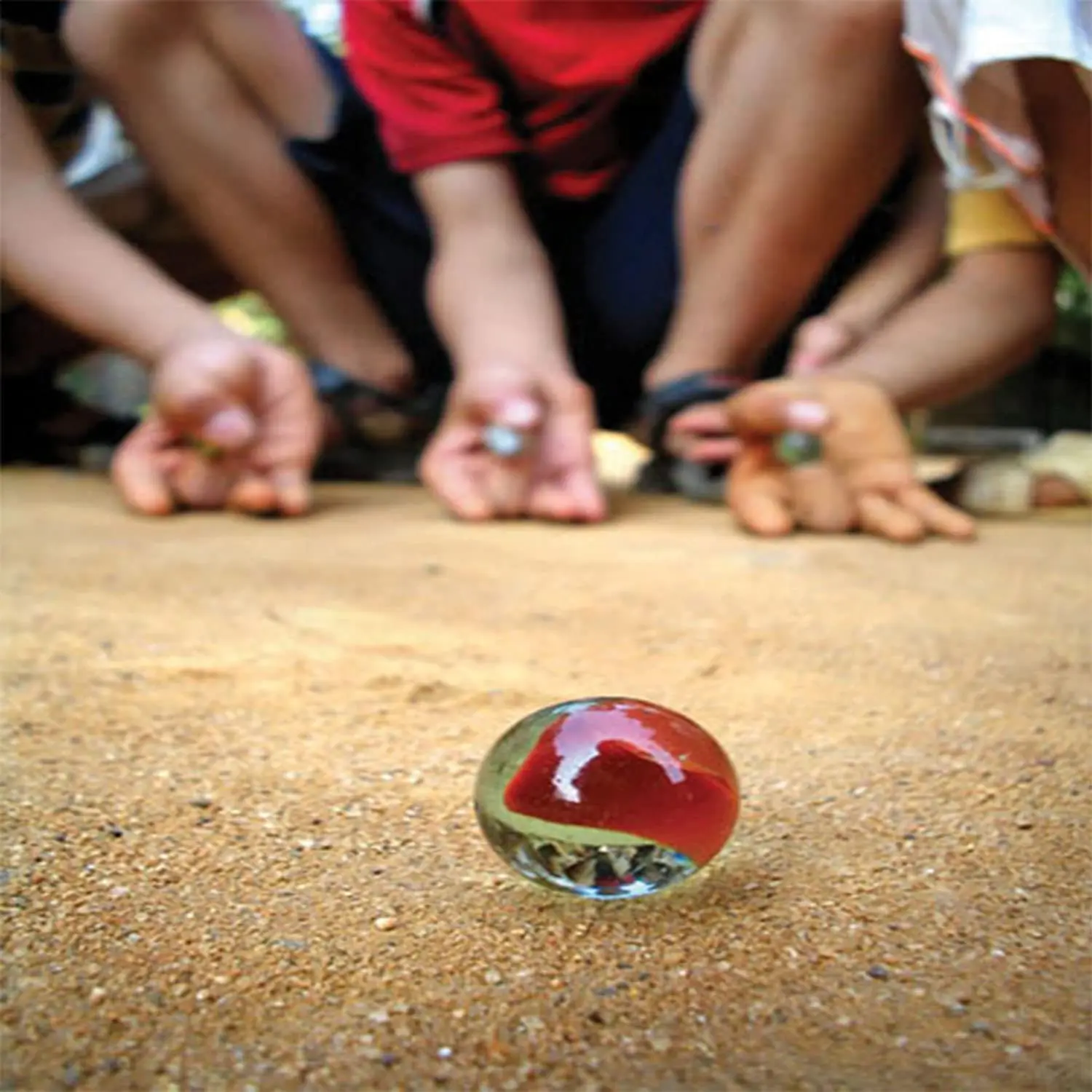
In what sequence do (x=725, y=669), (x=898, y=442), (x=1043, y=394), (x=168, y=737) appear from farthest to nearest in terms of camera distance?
1. (x=1043, y=394)
2. (x=898, y=442)
3. (x=725, y=669)
4. (x=168, y=737)

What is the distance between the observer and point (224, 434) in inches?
71.4

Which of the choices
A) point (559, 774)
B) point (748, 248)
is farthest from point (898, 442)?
point (559, 774)

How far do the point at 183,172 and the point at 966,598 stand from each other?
1.72 metres

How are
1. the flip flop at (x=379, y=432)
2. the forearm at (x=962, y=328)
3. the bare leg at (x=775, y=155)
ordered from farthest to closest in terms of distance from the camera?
the flip flop at (x=379, y=432) < the forearm at (x=962, y=328) < the bare leg at (x=775, y=155)

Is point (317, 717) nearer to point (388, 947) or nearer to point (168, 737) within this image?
point (168, 737)

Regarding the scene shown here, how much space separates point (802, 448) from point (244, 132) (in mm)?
1297

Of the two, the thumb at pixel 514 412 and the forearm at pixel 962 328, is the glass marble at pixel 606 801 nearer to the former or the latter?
the thumb at pixel 514 412

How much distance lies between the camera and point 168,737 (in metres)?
0.81

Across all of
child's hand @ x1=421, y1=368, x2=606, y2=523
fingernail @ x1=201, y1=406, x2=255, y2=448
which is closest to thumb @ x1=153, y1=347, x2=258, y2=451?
fingernail @ x1=201, y1=406, x2=255, y2=448

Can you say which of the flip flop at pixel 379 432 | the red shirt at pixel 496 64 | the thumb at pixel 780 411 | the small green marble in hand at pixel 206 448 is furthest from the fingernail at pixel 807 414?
the flip flop at pixel 379 432

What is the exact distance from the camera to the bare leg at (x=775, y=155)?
1.75 m

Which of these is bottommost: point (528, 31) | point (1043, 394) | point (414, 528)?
point (1043, 394)

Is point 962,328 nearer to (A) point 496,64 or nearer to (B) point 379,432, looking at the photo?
(A) point 496,64

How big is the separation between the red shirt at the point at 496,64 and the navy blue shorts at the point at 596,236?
0.33 feet
